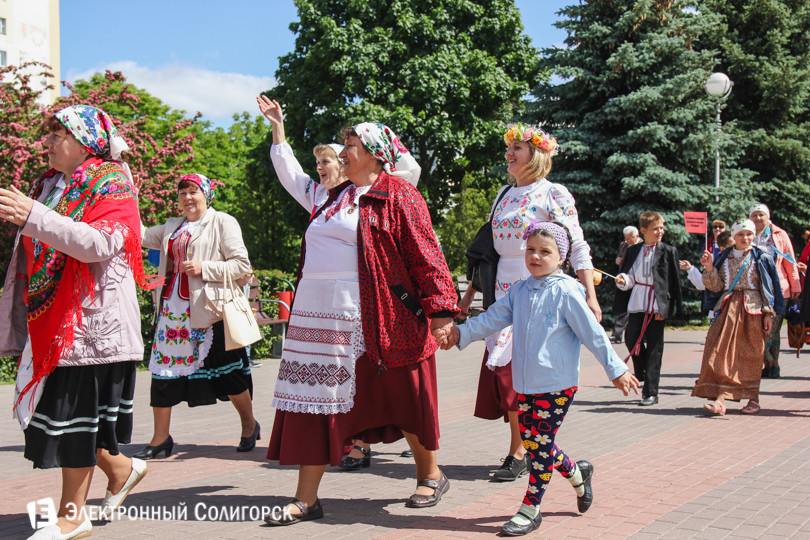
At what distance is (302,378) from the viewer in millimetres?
4043

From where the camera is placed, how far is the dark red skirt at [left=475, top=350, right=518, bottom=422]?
5035mm

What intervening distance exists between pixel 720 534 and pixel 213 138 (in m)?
43.5

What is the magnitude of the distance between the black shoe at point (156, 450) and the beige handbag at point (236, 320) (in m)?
0.87

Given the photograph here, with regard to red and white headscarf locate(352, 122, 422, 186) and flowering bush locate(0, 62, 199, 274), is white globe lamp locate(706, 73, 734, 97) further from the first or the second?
red and white headscarf locate(352, 122, 422, 186)

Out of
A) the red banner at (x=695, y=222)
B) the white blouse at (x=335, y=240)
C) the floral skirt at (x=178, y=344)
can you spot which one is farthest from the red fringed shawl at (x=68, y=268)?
the red banner at (x=695, y=222)

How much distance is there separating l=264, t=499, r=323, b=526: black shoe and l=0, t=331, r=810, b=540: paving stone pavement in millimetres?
45

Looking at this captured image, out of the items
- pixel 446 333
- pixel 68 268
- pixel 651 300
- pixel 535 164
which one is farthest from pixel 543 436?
pixel 651 300

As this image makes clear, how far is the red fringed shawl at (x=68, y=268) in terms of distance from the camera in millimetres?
3625

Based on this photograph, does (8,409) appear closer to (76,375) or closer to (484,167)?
(76,375)

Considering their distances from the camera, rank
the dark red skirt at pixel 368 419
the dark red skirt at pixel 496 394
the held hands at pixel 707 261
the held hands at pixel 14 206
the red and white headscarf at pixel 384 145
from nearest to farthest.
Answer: the held hands at pixel 14 206 < the dark red skirt at pixel 368 419 < the red and white headscarf at pixel 384 145 < the dark red skirt at pixel 496 394 < the held hands at pixel 707 261

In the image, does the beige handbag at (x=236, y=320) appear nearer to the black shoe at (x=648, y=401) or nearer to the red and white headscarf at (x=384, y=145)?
the red and white headscarf at (x=384, y=145)

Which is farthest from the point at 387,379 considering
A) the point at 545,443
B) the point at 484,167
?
the point at 484,167

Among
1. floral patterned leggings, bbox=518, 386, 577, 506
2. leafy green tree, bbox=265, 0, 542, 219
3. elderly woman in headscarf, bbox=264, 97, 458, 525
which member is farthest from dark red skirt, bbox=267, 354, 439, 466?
leafy green tree, bbox=265, 0, 542, 219

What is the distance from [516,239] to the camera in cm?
494
